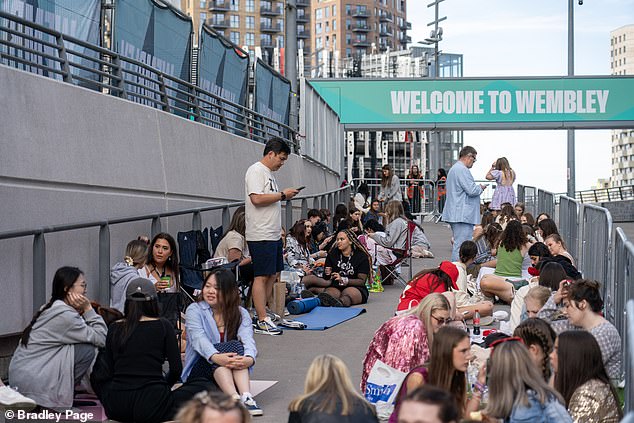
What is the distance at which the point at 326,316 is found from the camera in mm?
13477

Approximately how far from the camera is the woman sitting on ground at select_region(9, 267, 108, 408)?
25.7ft

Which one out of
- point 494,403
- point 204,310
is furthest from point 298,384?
point 494,403

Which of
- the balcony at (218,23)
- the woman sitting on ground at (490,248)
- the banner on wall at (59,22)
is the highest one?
the balcony at (218,23)

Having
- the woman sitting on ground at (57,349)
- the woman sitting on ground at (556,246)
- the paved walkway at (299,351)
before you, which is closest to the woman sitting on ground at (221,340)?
the paved walkway at (299,351)

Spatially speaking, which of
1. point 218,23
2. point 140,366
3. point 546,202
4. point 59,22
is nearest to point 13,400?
point 140,366

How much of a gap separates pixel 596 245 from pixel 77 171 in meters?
5.98

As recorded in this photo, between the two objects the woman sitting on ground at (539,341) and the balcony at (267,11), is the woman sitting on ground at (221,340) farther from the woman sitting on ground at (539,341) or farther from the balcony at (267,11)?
the balcony at (267,11)

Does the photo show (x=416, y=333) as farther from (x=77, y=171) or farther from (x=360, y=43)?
(x=360, y=43)

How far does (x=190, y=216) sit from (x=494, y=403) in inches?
334

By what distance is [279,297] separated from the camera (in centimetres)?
1296

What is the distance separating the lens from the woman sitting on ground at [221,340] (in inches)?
324

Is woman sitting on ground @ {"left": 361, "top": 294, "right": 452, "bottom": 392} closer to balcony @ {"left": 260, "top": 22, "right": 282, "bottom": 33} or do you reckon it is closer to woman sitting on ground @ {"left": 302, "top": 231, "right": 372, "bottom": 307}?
woman sitting on ground @ {"left": 302, "top": 231, "right": 372, "bottom": 307}

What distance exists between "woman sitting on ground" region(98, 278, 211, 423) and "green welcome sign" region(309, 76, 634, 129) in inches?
898

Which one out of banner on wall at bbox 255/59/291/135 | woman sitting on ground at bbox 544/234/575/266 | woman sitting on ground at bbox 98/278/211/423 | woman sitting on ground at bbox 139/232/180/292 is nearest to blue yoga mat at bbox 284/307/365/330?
woman sitting on ground at bbox 139/232/180/292
